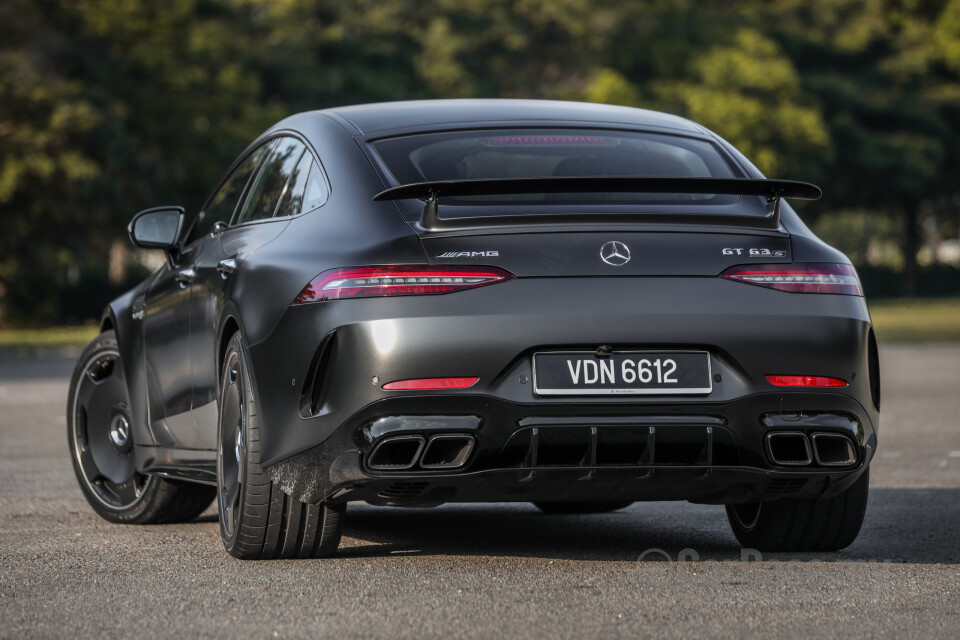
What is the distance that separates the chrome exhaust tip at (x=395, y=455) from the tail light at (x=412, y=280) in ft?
1.53

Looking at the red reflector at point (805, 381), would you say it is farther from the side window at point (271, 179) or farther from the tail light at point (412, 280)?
the side window at point (271, 179)

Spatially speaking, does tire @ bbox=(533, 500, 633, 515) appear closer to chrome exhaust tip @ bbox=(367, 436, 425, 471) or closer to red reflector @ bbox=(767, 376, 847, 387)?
red reflector @ bbox=(767, 376, 847, 387)

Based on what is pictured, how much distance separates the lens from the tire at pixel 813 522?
5.83 m

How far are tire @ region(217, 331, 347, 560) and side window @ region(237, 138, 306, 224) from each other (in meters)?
0.67

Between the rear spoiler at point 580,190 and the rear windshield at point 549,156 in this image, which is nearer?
the rear spoiler at point 580,190

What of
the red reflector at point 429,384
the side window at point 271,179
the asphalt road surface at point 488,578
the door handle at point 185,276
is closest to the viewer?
the asphalt road surface at point 488,578

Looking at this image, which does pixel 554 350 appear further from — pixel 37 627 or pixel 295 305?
pixel 37 627

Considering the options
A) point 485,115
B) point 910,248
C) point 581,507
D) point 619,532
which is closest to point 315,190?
point 485,115

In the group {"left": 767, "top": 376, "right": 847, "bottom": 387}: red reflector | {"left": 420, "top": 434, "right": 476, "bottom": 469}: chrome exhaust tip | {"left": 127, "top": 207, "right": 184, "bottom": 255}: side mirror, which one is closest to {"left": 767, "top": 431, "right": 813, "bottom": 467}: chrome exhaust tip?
{"left": 767, "top": 376, "right": 847, "bottom": 387}: red reflector

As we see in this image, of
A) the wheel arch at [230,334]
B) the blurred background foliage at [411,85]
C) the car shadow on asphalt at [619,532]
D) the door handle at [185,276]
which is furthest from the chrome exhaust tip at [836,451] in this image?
the blurred background foliage at [411,85]

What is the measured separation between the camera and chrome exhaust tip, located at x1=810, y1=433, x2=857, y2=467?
522cm

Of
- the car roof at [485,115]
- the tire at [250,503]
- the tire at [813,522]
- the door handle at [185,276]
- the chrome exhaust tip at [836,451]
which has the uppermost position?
the car roof at [485,115]

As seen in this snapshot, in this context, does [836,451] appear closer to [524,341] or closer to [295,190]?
[524,341]

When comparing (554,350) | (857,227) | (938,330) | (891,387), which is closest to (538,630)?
(554,350)
